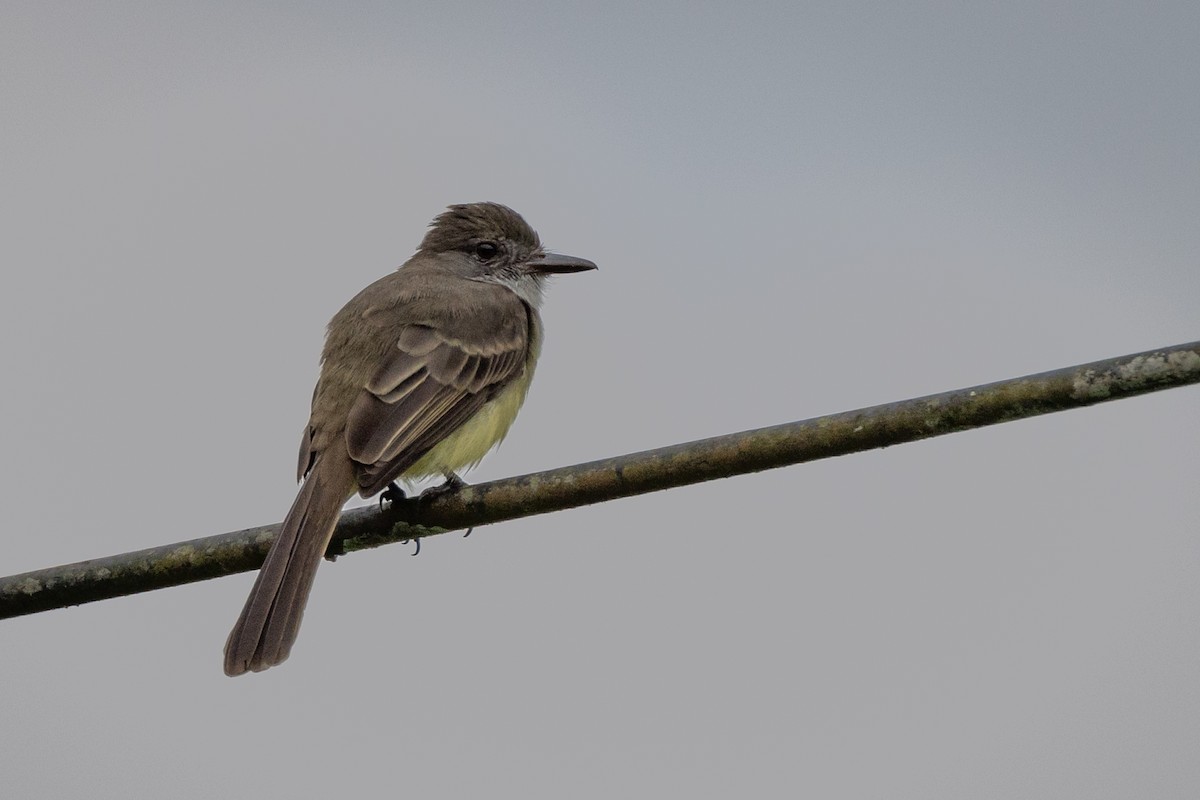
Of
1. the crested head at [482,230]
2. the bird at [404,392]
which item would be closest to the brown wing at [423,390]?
the bird at [404,392]

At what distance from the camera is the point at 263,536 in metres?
4.59

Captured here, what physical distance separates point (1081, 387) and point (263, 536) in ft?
8.34

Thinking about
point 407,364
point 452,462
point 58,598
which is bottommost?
point 58,598

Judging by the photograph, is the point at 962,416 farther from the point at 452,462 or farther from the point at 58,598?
the point at 452,462

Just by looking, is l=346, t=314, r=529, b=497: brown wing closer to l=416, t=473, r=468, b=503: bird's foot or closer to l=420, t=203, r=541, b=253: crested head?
l=416, t=473, r=468, b=503: bird's foot

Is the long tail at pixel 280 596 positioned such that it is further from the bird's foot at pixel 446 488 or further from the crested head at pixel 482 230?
the crested head at pixel 482 230

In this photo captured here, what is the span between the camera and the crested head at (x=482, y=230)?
27.5ft

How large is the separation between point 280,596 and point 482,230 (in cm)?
379

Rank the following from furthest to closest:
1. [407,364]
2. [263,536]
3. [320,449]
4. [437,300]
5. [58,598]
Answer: [437,300] < [407,364] < [320,449] < [263,536] < [58,598]

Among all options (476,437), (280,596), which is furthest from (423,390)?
(280,596)

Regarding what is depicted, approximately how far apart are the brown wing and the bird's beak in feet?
3.42

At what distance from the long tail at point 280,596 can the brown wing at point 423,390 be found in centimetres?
41

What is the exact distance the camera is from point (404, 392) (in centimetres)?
621

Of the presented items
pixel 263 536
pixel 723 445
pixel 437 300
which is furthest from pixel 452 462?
pixel 723 445
